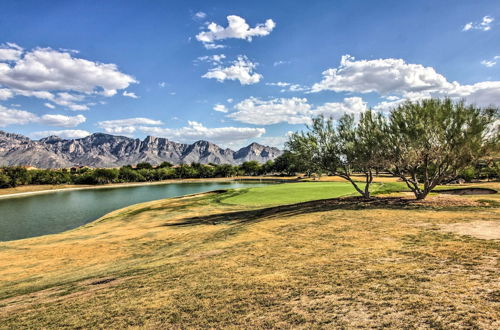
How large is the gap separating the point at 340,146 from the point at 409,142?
7106 millimetres

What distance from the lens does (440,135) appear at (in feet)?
72.4

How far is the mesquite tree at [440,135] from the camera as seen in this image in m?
21.1

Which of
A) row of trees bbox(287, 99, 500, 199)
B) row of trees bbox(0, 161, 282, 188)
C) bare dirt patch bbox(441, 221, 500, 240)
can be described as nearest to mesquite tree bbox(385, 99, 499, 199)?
row of trees bbox(287, 99, 500, 199)

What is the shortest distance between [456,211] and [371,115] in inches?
488

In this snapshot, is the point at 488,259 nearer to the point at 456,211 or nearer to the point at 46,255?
the point at 456,211

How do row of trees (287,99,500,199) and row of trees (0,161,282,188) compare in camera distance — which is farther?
row of trees (0,161,282,188)

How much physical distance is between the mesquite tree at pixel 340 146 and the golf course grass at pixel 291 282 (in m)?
10.4

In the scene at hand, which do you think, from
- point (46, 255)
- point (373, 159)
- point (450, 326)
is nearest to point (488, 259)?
point (450, 326)

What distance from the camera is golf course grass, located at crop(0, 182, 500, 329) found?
234 inches

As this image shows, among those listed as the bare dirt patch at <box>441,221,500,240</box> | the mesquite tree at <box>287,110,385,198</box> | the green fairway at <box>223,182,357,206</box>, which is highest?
the mesquite tree at <box>287,110,385,198</box>

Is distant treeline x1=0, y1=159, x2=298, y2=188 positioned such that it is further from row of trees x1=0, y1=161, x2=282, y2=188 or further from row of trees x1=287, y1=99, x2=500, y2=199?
row of trees x1=287, y1=99, x2=500, y2=199

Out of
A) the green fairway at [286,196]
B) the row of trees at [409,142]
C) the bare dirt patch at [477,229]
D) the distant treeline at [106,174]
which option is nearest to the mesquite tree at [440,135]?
the row of trees at [409,142]

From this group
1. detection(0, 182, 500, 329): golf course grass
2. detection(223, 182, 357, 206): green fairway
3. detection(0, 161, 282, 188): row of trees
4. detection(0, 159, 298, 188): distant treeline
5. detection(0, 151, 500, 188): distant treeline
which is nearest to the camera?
detection(0, 182, 500, 329): golf course grass

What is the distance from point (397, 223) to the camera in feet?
53.1
